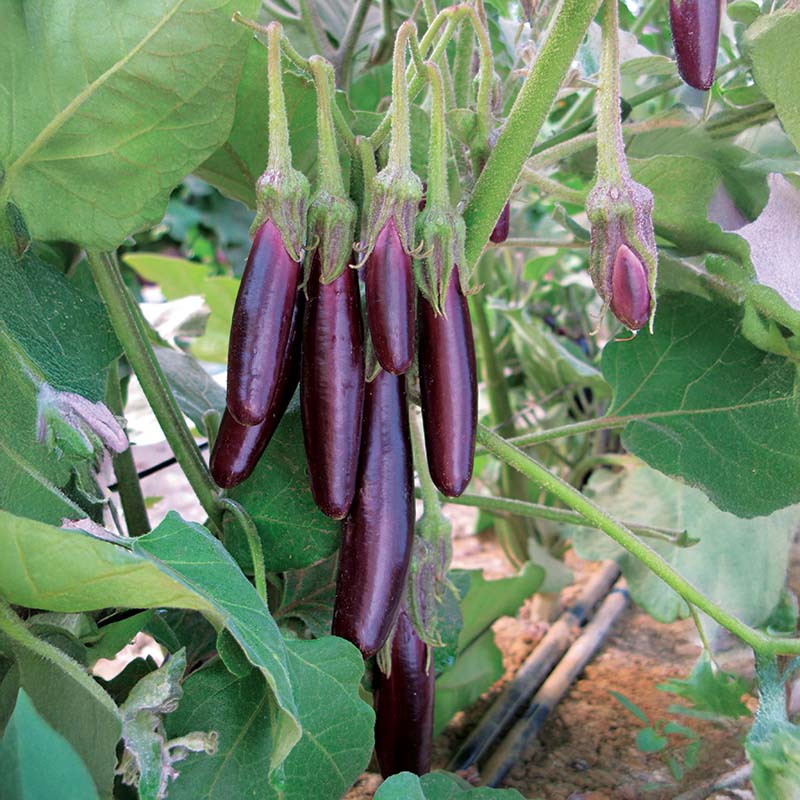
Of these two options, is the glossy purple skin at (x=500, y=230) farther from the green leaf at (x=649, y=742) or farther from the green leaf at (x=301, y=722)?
the green leaf at (x=649, y=742)

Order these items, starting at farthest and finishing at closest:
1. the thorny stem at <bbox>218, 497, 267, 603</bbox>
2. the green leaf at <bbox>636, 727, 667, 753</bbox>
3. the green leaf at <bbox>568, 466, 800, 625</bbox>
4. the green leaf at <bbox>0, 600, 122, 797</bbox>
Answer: the green leaf at <bbox>568, 466, 800, 625</bbox>, the green leaf at <bbox>636, 727, 667, 753</bbox>, the thorny stem at <bbox>218, 497, 267, 603</bbox>, the green leaf at <bbox>0, 600, 122, 797</bbox>

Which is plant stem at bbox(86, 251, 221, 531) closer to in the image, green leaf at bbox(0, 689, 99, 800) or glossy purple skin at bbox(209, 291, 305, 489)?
glossy purple skin at bbox(209, 291, 305, 489)

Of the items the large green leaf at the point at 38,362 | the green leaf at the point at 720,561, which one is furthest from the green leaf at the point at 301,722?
the green leaf at the point at 720,561

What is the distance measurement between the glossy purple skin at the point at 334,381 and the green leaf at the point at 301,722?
0.09 m

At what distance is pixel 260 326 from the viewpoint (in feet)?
1.62

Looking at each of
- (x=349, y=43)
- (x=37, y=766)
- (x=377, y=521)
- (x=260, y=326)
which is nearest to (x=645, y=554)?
(x=377, y=521)

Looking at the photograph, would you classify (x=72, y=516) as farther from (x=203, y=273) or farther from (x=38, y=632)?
(x=203, y=273)

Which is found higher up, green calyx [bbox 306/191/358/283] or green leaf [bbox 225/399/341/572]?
green calyx [bbox 306/191/358/283]

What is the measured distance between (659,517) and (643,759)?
27 cm

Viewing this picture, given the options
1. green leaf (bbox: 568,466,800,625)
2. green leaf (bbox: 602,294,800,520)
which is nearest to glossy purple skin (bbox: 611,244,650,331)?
green leaf (bbox: 602,294,800,520)

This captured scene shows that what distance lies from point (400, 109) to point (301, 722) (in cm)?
33

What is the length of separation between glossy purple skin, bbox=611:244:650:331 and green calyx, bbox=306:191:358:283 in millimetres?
141

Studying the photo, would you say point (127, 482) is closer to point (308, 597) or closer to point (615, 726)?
point (308, 597)

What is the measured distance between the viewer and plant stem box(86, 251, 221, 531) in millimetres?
619
